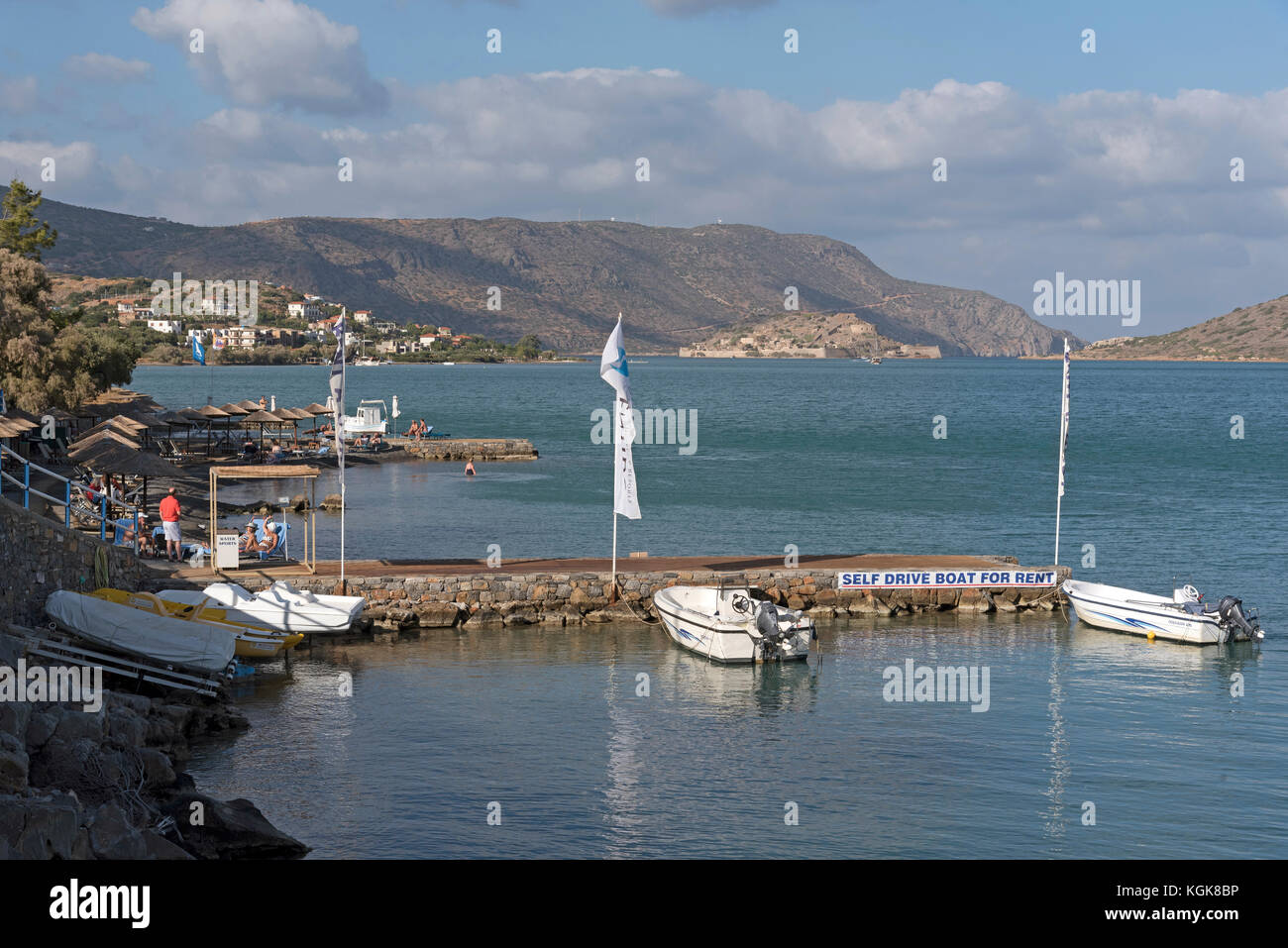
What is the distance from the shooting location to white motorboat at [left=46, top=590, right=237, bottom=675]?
19656mm

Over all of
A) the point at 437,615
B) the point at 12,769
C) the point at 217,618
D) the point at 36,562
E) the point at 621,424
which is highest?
the point at 621,424

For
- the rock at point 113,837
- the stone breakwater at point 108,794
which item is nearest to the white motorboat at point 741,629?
the stone breakwater at point 108,794

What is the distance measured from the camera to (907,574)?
2822cm

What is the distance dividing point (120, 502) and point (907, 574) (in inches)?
800

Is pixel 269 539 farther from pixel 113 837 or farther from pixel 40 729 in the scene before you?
pixel 113 837

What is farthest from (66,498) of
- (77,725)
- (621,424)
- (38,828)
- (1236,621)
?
(1236,621)

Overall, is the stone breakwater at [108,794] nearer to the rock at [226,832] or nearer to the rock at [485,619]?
the rock at [226,832]

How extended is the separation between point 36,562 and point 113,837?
10702 mm

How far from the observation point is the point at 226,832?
42.5ft

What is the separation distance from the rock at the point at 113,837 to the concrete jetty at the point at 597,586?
13602mm

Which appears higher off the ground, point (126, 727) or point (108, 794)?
point (126, 727)
